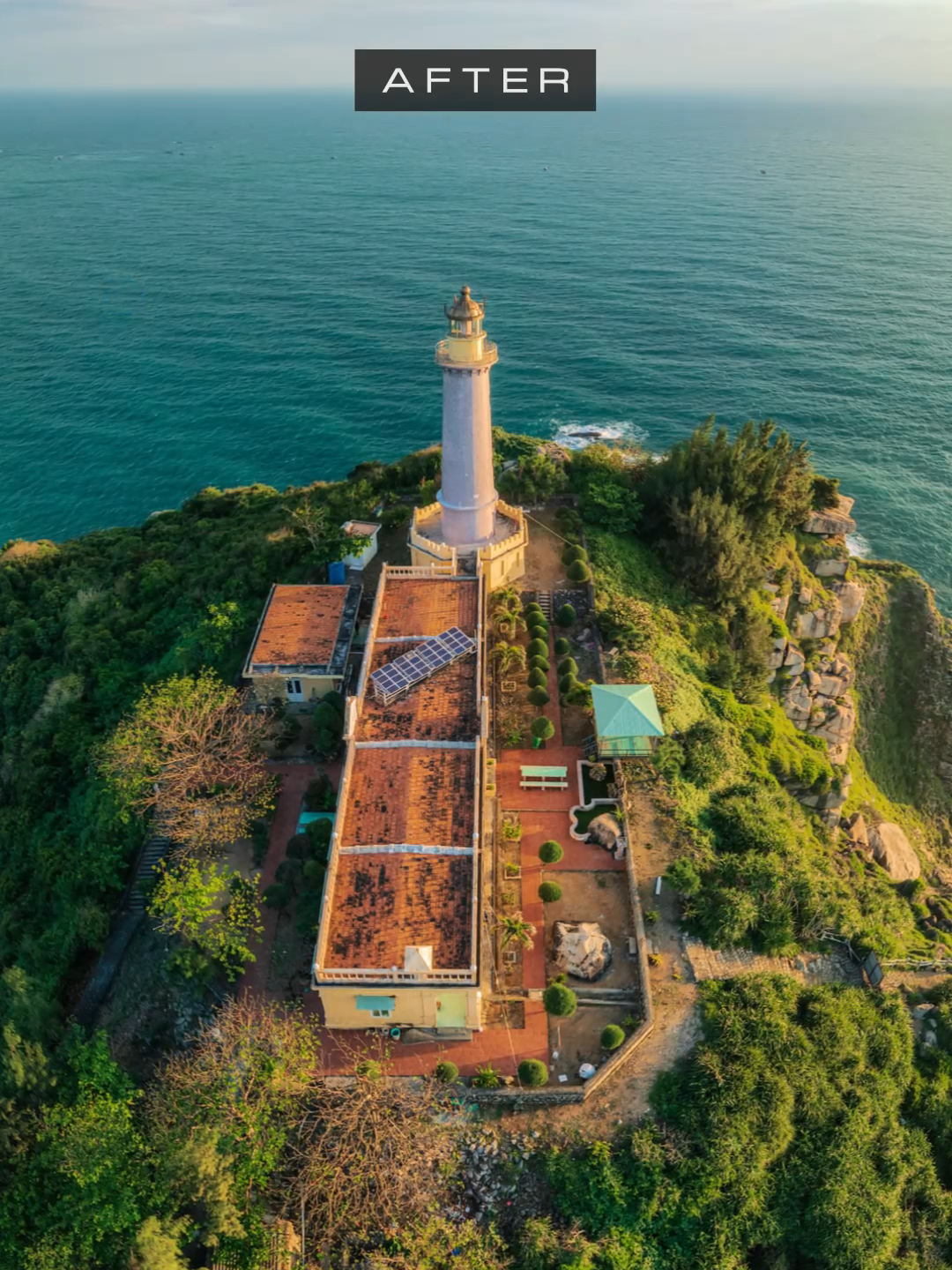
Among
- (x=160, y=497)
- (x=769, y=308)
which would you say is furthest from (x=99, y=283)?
(x=769, y=308)

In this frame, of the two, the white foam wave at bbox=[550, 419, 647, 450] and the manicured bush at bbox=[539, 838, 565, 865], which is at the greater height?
the white foam wave at bbox=[550, 419, 647, 450]

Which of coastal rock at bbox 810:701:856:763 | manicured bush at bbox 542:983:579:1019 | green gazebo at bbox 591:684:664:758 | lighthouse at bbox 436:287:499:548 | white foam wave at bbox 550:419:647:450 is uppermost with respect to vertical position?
lighthouse at bbox 436:287:499:548

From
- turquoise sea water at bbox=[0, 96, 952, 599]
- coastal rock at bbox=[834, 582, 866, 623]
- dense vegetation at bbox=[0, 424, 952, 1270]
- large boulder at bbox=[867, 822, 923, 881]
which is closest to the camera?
dense vegetation at bbox=[0, 424, 952, 1270]

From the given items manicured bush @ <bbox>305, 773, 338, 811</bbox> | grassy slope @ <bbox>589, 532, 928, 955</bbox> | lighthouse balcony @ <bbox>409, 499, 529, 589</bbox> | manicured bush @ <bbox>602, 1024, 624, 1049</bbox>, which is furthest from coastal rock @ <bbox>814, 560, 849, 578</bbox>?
manicured bush @ <bbox>602, 1024, 624, 1049</bbox>

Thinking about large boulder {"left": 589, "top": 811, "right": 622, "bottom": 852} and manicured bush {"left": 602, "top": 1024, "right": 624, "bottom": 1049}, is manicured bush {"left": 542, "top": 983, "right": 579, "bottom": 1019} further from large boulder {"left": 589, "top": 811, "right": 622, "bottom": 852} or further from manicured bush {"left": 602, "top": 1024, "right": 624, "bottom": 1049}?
large boulder {"left": 589, "top": 811, "right": 622, "bottom": 852}

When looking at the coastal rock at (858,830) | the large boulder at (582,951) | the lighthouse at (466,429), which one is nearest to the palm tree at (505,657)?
the lighthouse at (466,429)

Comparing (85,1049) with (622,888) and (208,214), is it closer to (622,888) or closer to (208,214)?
(622,888)

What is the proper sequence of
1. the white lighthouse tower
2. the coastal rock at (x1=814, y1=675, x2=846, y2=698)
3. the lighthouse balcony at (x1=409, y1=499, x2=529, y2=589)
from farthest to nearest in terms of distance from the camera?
the coastal rock at (x1=814, y1=675, x2=846, y2=698) < the lighthouse balcony at (x1=409, y1=499, x2=529, y2=589) < the white lighthouse tower
